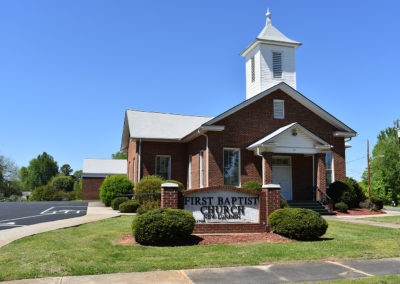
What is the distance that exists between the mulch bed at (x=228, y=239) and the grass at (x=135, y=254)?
45 centimetres

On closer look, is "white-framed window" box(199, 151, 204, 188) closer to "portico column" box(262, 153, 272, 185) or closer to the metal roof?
"portico column" box(262, 153, 272, 185)

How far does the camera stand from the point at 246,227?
12195mm

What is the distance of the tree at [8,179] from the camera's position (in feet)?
252

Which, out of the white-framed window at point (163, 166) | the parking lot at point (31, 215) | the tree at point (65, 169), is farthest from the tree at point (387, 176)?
the tree at point (65, 169)

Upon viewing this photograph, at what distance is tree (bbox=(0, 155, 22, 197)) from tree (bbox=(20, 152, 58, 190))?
40606 mm

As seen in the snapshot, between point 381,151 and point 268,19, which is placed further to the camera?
point 381,151

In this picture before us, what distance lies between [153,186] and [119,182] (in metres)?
5.06

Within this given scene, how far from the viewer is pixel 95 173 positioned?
45.4 m

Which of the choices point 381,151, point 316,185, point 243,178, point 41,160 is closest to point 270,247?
point 243,178

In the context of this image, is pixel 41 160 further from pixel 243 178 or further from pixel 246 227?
pixel 246 227

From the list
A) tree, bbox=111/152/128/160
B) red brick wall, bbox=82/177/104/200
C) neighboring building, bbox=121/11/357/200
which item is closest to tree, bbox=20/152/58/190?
tree, bbox=111/152/128/160

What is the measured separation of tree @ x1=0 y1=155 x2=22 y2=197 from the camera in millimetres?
76938

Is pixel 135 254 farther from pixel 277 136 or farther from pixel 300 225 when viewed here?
pixel 277 136

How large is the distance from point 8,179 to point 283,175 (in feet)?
243
